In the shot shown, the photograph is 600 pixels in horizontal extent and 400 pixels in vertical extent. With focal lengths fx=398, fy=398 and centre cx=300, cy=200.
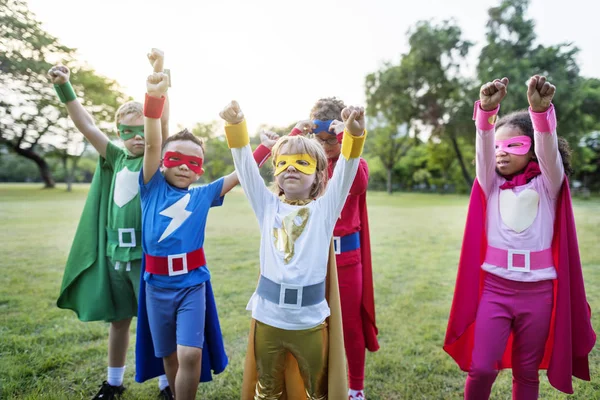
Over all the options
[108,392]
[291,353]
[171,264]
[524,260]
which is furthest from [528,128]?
[108,392]

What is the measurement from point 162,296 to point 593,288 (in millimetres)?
6550

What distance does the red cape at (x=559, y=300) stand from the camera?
246cm

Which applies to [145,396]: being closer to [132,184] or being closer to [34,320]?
[132,184]

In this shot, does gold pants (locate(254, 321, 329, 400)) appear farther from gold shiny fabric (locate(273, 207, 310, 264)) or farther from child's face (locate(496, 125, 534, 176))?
child's face (locate(496, 125, 534, 176))

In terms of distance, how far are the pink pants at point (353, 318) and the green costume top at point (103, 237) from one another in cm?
149

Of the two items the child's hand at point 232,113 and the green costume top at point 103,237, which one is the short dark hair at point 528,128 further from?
the green costume top at point 103,237

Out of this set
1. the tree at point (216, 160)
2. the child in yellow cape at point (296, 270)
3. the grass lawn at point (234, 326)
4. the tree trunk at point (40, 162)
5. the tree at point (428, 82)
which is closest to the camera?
the child in yellow cape at point (296, 270)

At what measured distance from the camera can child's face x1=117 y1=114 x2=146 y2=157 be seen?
2.87 m

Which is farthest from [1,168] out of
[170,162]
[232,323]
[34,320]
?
[170,162]

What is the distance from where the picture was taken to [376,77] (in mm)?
33438

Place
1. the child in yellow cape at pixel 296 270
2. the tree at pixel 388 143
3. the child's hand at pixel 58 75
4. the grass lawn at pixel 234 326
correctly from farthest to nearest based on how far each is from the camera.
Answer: the tree at pixel 388 143, the grass lawn at pixel 234 326, the child's hand at pixel 58 75, the child in yellow cape at pixel 296 270

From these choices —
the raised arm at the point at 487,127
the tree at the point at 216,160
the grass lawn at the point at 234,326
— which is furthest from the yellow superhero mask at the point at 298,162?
the tree at the point at 216,160

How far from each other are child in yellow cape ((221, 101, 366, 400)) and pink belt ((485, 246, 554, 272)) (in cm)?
105

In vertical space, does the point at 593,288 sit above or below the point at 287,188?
below
